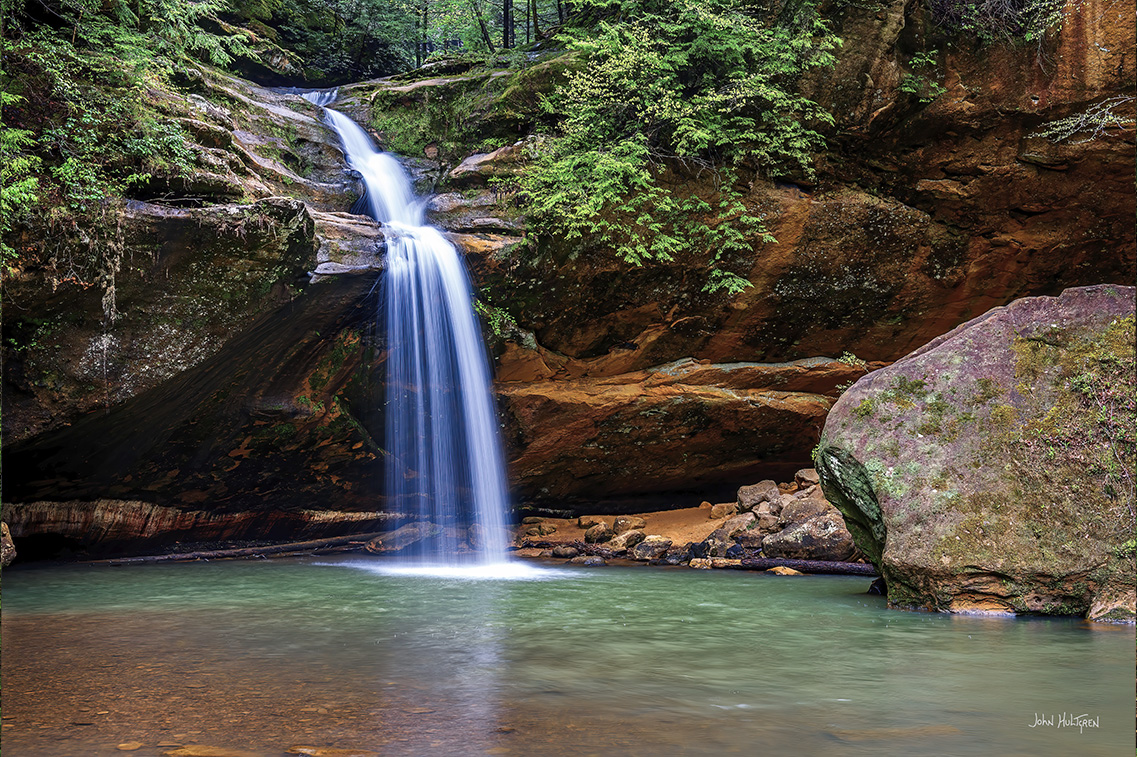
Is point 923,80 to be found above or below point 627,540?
above

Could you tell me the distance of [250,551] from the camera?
1241cm

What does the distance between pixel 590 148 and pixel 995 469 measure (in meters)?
8.32

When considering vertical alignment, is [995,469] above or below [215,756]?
above

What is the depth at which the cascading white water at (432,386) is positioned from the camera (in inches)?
443

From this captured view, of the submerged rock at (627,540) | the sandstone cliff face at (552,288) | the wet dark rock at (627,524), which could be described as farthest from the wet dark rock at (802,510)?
the wet dark rock at (627,524)

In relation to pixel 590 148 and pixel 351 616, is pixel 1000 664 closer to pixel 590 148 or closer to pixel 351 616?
pixel 351 616

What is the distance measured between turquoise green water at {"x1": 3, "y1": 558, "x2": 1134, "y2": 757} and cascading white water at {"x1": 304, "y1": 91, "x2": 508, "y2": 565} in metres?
4.88

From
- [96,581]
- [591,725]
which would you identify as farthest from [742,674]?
[96,581]

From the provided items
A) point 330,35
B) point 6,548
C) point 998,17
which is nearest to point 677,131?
point 998,17

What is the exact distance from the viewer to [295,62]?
17.6 m
